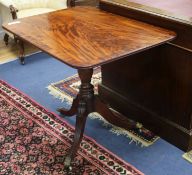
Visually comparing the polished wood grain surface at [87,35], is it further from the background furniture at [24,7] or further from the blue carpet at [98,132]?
the background furniture at [24,7]

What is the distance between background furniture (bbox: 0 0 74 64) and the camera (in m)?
3.19

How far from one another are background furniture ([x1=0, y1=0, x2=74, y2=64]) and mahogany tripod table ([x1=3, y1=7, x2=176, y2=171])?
118 cm

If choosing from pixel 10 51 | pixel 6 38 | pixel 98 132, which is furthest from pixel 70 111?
pixel 6 38

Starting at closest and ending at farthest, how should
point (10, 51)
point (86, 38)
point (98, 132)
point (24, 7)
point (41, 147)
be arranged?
point (86, 38), point (41, 147), point (98, 132), point (24, 7), point (10, 51)

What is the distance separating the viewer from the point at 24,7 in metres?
3.41

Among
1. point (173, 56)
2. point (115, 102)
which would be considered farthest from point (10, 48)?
point (173, 56)

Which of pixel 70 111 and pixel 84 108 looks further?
pixel 70 111

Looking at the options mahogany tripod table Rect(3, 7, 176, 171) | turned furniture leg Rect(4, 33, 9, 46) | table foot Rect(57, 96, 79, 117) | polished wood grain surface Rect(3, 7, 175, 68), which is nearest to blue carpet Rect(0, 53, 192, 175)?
table foot Rect(57, 96, 79, 117)

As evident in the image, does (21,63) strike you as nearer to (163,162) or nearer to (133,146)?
(133,146)

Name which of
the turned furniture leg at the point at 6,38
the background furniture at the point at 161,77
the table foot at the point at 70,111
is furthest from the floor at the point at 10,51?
the background furniture at the point at 161,77

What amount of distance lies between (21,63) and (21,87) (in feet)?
1.67

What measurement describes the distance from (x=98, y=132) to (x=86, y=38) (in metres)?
0.79

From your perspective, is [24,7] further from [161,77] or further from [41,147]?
[161,77]

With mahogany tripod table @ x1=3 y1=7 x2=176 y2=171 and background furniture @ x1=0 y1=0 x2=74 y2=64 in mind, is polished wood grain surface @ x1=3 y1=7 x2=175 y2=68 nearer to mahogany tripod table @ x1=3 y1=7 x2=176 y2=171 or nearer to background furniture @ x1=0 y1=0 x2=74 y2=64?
mahogany tripod table @ x1=3 y1=7 x2=176 y2=171
